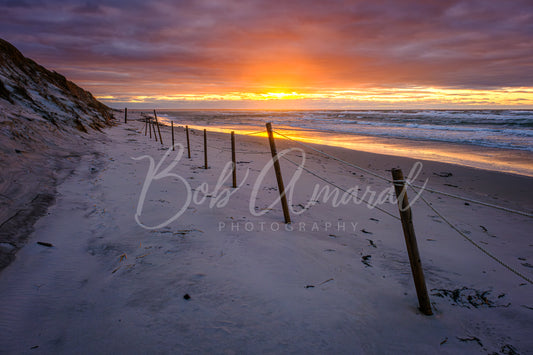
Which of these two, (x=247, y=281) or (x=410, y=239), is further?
(x=247, y=281)

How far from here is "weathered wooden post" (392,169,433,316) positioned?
295 centimetres

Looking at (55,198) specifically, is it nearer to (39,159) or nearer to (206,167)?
(39,159)

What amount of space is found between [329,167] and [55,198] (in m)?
9.83

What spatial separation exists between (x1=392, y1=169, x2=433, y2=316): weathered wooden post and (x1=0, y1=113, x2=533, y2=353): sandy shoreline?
0.62ft

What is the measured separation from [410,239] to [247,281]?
2098 mm

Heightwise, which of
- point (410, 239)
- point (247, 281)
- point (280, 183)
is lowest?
point (247, 281)

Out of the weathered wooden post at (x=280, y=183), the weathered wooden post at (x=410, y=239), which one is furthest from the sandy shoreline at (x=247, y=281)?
the weathered wooden post at (x=280, y=183)

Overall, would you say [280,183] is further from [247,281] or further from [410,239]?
[410,239]

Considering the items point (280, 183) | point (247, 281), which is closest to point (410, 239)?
point (247, 281)

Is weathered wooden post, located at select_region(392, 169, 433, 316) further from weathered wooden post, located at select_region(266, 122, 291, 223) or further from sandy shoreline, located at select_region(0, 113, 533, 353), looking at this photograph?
weathered wooden post, located at select_region(266, 122, 291, 223)

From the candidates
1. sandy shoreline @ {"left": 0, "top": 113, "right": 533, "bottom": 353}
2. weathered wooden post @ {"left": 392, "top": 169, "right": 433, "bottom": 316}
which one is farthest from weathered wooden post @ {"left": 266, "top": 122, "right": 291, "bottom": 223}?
weathered wooden post @ {"left": 392, "top": 169, "right": 433, "bottom": 316}

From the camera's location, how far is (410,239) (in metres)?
2.99

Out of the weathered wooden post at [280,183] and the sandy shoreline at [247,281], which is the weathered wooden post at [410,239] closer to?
the sandy shoreline at [247,281]

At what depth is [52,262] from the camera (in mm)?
3539
